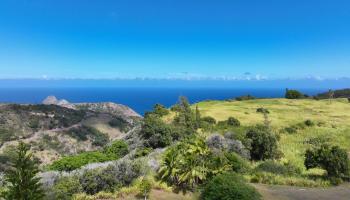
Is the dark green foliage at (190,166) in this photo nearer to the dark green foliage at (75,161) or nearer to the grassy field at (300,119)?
the dark green foliage at (75,161)

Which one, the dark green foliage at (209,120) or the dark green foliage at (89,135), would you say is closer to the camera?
the dark green foliage at (209,120)

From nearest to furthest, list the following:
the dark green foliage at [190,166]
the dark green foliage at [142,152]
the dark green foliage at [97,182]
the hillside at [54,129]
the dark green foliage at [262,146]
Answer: the dark green foliage at [97,182] → the dark green foliage at [190,166] → the dark green foliage at [142,152] → the dark green foliage at [262,146] → the hillside at [54,129]

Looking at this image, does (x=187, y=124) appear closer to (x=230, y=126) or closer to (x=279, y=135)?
(x=230, y=126)

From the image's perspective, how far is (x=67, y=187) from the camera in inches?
725

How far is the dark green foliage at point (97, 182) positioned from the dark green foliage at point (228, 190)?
16.4 feet

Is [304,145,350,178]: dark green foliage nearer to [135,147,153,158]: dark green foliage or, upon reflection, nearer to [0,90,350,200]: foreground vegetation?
[0,90,350,200]: foreground vegetation

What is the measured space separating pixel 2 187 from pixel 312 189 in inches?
684

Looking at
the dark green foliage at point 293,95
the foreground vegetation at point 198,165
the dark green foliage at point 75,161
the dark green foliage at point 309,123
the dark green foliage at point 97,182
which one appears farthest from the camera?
the dark green foliage at point 293,95

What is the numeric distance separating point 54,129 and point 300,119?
7805 centimetres

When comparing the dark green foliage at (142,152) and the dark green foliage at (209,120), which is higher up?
the dark green foliage at (209,120)

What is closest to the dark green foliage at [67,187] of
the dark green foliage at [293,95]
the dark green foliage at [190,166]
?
the dark green foliage at [190,166]

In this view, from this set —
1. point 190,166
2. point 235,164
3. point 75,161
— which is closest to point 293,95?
point 75,161

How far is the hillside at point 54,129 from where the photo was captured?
307ft

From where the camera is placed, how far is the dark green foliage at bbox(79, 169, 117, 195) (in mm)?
19469
